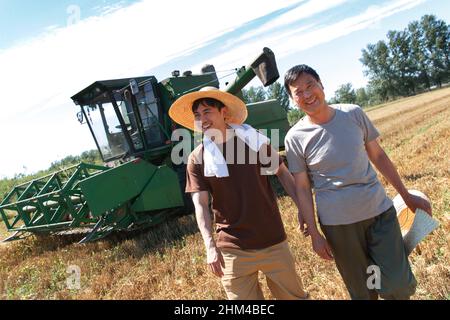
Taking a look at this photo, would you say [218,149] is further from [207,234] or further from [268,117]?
[268,117]

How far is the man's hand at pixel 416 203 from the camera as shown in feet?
7.23

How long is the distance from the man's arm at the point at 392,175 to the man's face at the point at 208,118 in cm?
84

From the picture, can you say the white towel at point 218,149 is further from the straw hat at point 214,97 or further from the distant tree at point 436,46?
the distant tree at point 436,46

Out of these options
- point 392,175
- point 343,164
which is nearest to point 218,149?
point 343,164

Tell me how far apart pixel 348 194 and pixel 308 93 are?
0.58 meters

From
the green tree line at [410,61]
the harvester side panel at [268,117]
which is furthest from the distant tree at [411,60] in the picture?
the harvester side panel at [268,117]

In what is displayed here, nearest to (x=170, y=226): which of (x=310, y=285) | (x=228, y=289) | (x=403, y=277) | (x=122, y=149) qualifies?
(x=122, y=149)

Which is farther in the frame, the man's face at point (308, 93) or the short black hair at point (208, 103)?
the short black hair at point (208, 103)

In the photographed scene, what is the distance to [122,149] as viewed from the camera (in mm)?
7754

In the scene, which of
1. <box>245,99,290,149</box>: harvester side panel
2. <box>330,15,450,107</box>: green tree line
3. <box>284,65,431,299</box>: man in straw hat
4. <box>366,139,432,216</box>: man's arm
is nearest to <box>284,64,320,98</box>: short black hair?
<box>284,65,431,299</box>: man in straw hat

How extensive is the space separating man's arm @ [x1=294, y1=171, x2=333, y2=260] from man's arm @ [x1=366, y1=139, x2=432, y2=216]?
1.33ft

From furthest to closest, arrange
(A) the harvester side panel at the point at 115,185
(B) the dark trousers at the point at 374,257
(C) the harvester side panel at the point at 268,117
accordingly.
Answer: (C) the harvester side panel at the point at 268,117 → (A) the harvester side panel at the point at 115,185 → (B) the dark trousers at the point at 374,257
